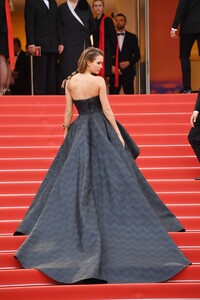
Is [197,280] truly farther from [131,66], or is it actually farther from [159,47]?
[159,47]

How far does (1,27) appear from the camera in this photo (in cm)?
1253

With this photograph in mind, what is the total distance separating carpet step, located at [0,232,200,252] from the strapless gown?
97 millimetres

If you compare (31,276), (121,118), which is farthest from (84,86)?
(121,118)

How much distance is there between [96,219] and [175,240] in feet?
2.47

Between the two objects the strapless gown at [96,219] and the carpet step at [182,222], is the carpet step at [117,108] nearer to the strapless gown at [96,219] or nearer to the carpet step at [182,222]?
the carpet step at [182,222]

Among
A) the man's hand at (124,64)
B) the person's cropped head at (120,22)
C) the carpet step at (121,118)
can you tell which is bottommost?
the carpet step at (121,118)

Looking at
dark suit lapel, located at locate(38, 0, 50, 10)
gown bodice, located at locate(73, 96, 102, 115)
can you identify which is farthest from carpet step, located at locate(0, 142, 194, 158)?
dark suit lapel, located at locate(38, 0, 50, 10)

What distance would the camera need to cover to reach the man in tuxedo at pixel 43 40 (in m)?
12.6

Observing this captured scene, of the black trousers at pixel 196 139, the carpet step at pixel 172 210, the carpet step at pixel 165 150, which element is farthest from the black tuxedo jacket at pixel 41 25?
the carpet step at pixel 172 210

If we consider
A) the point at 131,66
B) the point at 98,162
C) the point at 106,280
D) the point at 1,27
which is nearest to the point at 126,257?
the point at 106,280

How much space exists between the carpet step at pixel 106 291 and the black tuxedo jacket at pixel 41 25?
5.82 metres

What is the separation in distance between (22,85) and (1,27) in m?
2.58

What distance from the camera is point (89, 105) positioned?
825 centimetres

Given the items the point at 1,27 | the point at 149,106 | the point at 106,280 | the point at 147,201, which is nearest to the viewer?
the point at 106,280
